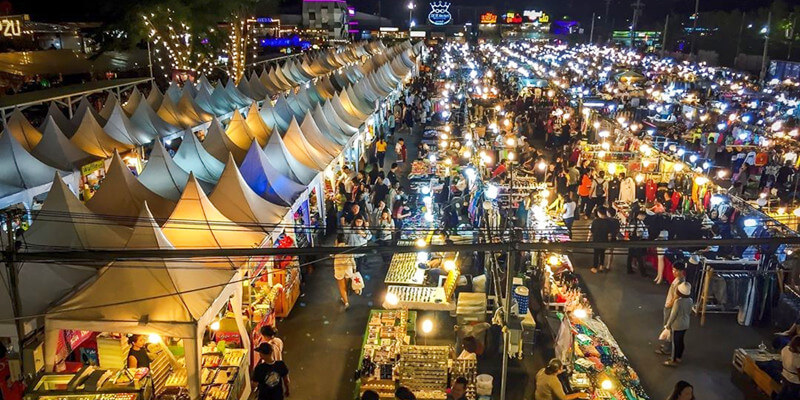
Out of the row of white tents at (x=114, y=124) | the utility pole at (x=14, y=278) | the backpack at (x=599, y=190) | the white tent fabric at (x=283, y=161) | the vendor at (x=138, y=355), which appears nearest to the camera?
the utility pole at (x=14, y=278)

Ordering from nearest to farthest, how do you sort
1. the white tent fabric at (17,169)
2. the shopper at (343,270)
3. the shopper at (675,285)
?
the shopper at (675,285), the shopper at (343,270), the white tent fabric at (17,169)

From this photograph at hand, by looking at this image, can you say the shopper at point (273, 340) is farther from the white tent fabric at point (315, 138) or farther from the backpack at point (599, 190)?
the backpack at point (599, 190)

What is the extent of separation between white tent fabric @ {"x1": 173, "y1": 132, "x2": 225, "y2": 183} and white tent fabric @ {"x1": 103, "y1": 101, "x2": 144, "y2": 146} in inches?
130

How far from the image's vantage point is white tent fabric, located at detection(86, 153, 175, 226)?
800 cm

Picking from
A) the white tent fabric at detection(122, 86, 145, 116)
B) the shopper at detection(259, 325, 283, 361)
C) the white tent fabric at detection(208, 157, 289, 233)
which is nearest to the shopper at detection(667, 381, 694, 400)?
the shopper at detection(259, 325, 283, 361)

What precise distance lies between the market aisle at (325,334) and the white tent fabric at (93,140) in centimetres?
564

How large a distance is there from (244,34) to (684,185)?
87.9 ft

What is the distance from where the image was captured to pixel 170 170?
9477 mm

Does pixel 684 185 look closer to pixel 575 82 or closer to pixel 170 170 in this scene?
pixel 170 170

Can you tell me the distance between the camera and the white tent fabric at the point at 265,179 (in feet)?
31.1

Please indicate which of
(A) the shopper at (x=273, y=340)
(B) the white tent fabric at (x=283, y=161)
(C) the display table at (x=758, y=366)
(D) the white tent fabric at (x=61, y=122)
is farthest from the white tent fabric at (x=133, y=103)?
(C) the display table at (x=758, y=366)

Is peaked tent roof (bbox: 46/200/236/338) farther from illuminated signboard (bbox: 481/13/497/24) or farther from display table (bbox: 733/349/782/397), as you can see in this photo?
illuminated signboard (bbox: 481/13/497/24)

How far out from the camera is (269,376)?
19.2 feet

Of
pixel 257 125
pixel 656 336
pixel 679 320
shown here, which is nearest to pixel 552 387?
pixel 679 320
